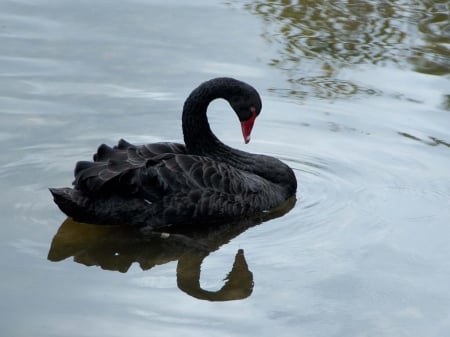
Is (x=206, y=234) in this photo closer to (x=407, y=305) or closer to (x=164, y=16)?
(x=407, y=305)

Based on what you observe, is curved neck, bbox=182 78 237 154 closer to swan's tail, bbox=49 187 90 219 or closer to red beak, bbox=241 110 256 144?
red beak, bbox=241 110 256 144

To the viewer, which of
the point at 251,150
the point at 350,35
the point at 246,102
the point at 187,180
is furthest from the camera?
the point at 350,35

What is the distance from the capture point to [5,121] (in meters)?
6.83

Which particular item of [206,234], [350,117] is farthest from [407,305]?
A: [350,117]

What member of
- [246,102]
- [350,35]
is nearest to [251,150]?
[246,102]

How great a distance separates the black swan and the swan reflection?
0.08 m

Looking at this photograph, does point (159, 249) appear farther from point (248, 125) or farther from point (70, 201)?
point (248, 125)

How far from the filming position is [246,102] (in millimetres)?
6172

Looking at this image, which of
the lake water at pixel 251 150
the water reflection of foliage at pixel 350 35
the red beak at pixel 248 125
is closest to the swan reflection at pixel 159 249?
the lake water at pixel 251 150

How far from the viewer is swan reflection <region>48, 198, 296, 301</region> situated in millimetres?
5250

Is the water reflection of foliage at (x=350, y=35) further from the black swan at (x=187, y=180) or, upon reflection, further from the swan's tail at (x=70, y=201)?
the swan's tail at (x=70, y=201)

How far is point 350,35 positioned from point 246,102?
2855mm

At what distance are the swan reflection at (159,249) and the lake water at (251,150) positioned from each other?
0.01 metres

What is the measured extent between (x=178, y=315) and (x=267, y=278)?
64 cm
